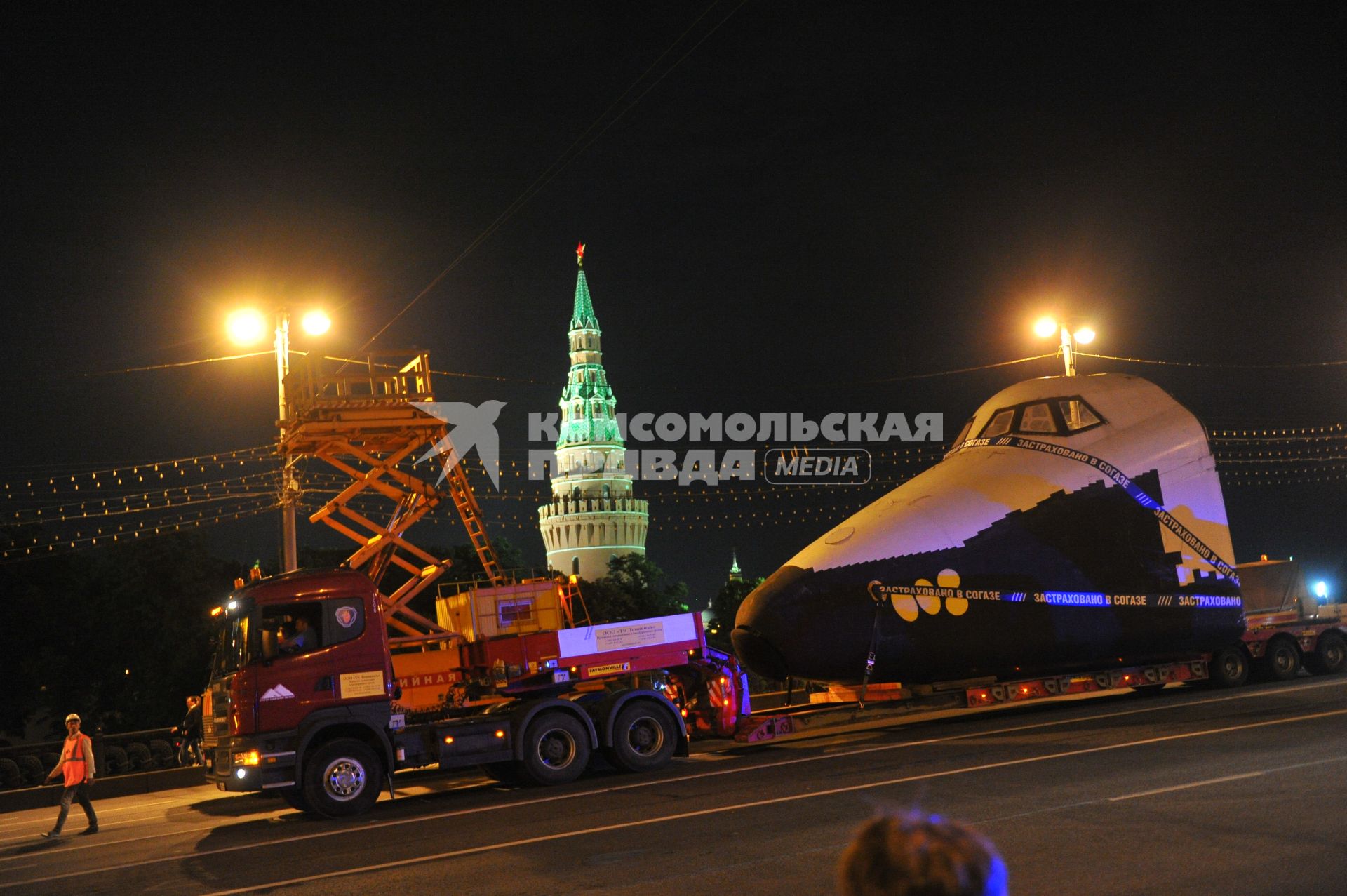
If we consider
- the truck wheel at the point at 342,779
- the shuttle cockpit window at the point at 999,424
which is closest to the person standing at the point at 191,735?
the truck wheel at the point at 342,779

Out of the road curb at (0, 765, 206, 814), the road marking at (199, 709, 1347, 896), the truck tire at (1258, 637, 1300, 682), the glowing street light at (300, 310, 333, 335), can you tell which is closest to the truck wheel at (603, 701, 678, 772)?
the road marking at (199, 709, 1347, 896)

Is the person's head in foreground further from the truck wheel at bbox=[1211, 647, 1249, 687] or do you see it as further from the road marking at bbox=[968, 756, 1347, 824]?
the truck wheel at bbox=[1211, 647, 1249, 687]

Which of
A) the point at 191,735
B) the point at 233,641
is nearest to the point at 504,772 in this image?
the point at 233,641

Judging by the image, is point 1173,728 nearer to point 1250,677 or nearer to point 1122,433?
point 1122,433

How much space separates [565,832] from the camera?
36.5 feet

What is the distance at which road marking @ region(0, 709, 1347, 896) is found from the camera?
33.6ft

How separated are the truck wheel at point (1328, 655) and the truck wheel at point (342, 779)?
62.4 feet

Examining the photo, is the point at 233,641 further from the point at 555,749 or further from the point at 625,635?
the point at 625,635

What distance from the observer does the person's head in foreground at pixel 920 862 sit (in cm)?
254

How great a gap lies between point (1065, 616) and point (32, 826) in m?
16.1

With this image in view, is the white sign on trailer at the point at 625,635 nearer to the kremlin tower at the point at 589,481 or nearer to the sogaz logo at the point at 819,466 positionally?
the sogaz logo at the point at 819,466

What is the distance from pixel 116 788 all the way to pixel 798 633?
14797mm

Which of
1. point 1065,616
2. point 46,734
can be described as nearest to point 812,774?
point 1065,616

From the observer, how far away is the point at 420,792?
16.8 m
